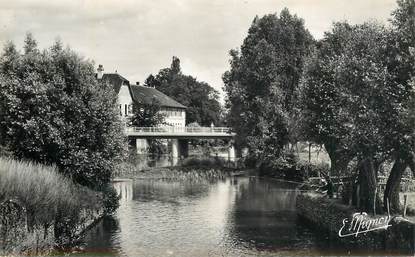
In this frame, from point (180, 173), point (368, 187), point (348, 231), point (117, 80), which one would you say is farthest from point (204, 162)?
point (348, 231)

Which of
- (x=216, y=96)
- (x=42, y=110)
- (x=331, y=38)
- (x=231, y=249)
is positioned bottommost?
(x=231, y=249)

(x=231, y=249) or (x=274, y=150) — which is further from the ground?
(x=274, y=150)

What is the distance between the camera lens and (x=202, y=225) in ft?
120

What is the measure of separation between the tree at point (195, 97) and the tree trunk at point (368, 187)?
4633 inches

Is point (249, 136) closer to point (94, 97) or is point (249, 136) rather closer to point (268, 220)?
point (268, 220)

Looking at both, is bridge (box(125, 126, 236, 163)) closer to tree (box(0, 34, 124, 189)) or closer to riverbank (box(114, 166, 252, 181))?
riverbank (box(114, 166, 252, 181))

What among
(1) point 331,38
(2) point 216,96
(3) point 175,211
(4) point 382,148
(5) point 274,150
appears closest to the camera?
(4) point 382,148

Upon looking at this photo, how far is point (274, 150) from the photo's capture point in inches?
2574

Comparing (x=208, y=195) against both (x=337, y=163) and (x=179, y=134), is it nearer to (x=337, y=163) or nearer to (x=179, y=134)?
(x=337, y=163)

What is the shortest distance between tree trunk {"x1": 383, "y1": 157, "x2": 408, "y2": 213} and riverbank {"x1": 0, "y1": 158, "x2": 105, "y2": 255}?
17.1 meters

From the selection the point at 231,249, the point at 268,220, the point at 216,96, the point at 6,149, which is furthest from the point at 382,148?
the point at 216,96

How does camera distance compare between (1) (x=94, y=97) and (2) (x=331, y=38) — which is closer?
(1) (x=94, y=97)

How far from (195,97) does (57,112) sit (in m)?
123

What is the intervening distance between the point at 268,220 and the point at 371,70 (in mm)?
14528
